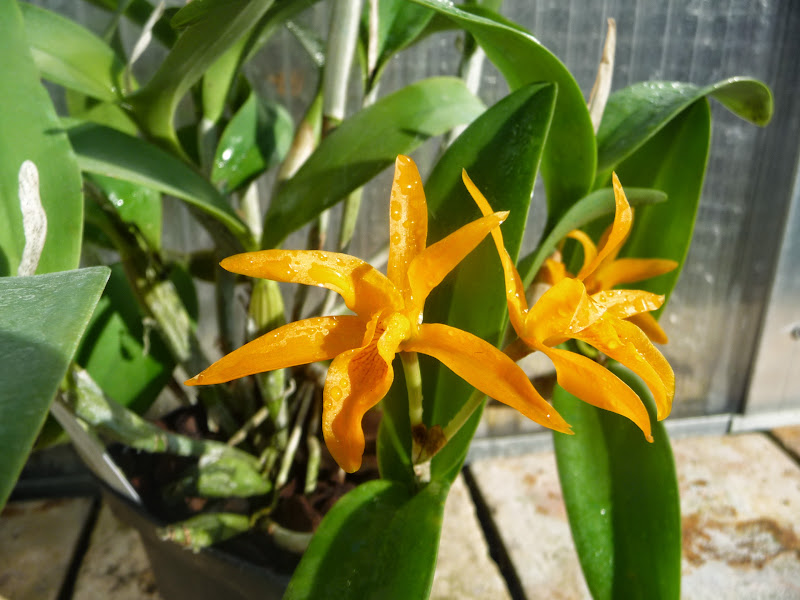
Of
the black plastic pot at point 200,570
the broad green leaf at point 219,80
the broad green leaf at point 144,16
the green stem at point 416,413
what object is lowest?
the black plastic pot at point 200,570

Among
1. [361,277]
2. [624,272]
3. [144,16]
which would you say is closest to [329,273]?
[361,277]

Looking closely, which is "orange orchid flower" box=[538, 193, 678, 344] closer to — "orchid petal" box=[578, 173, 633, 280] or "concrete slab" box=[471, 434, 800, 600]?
"orchid petal" box=[578, 173, 633, 280]

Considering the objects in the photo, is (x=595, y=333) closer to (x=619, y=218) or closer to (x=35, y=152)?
(x=619, y=218)

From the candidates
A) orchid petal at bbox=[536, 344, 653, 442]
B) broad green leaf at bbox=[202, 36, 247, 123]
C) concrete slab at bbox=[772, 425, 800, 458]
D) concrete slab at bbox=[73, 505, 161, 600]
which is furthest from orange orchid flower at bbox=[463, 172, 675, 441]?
concrete slab at bbox=[772, 425, 800, 458]

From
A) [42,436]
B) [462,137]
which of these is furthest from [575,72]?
[42,436]

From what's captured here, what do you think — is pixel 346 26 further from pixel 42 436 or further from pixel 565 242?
pixel 42 436

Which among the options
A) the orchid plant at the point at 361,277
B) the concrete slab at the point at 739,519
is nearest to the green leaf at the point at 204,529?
the orchid plant at the point at 361,277

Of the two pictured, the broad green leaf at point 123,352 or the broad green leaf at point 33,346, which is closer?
the broad green leaf at point 33,346

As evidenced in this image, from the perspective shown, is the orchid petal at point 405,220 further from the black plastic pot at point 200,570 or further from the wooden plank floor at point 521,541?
the wooden plank floor at point 521,541
